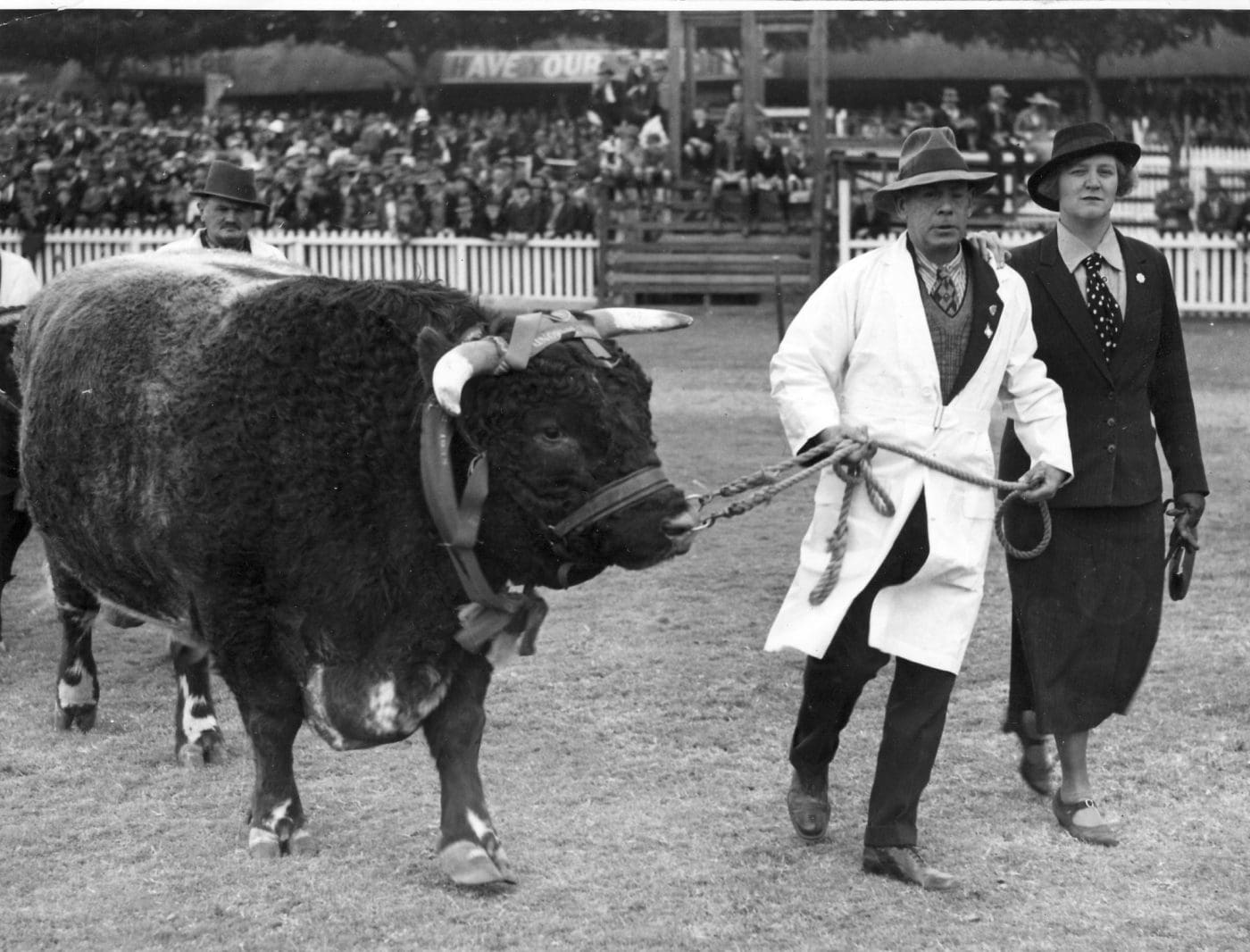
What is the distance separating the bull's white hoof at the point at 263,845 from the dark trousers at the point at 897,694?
1643 millimetres

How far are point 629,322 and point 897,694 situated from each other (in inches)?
51.8

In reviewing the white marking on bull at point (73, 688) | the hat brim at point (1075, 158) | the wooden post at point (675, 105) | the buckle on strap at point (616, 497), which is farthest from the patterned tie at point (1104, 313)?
the wooden post at point (675, 105)

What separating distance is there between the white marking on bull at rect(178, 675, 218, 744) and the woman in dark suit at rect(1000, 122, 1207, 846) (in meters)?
2.80

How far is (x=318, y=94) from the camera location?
3462 cm

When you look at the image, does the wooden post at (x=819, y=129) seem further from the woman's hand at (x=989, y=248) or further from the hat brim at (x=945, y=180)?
the hat brim at (x=945, y=180)

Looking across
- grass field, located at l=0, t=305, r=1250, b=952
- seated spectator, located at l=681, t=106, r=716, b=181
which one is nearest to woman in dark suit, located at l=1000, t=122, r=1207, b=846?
grass field, located at l=0, t=305, r=1250, b=952

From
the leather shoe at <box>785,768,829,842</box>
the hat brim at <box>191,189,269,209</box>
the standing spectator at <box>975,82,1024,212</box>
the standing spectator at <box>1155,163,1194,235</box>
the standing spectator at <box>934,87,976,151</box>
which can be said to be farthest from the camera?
the standing spectator at <box>934,87,976,151</box>

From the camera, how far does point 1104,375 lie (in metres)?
5.27

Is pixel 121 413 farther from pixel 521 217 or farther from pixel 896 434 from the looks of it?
pixel 521 217

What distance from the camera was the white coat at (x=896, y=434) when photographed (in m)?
4.84

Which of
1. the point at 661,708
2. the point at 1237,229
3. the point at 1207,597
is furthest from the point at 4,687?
the point at 1237,229

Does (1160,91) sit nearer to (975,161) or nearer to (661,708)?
(975,161)

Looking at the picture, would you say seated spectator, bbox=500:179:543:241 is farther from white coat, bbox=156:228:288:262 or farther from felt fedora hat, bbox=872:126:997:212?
felt fedora hat, bbox=872:126:997:212

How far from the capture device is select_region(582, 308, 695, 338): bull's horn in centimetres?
477
